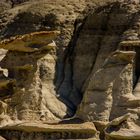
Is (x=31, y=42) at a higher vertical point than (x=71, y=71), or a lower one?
higher

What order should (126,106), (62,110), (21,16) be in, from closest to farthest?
(126,106)
(62,110)
(21,16)

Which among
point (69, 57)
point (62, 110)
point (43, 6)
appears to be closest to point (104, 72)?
point (62, 110)

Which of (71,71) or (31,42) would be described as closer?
(31,42)

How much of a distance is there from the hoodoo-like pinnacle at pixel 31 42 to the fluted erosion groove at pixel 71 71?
0.06 ft

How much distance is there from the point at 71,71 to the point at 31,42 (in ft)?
13.4

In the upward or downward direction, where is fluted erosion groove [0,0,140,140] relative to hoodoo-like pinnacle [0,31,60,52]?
downward

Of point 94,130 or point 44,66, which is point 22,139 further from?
point 44,66

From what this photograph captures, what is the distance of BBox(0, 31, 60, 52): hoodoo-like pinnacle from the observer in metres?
23.1

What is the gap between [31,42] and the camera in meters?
23.2

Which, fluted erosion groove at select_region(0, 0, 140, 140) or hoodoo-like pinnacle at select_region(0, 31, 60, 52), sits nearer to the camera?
fluted erosion groove at select_region(0, 0, 140, 140)

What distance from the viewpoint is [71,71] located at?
1062 inches

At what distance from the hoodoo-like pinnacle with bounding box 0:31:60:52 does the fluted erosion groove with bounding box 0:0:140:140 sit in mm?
19

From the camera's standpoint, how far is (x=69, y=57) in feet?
90.0

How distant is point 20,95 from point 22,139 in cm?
238
